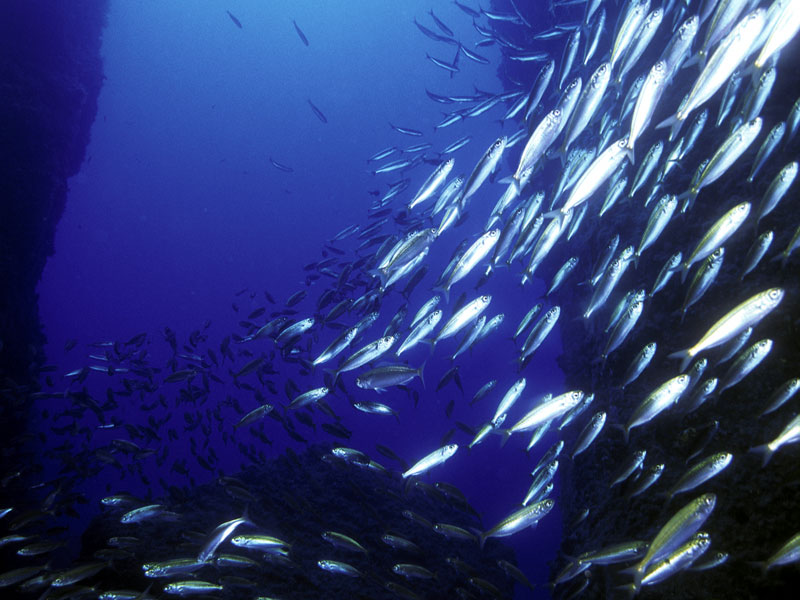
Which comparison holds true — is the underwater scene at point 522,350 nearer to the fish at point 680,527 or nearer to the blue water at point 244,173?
the fish at point 680,527

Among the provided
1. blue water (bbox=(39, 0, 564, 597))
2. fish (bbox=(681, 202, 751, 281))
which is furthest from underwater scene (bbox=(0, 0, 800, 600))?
blue water (bbox=(39, 0, 564, 597))

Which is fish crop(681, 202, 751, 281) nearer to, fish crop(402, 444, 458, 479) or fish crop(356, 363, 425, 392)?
fish crop(356, 363, 425, 392)

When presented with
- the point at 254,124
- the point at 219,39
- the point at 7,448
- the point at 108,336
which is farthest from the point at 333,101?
the point at 7,448

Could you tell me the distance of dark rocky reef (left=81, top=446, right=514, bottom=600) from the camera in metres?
5.86

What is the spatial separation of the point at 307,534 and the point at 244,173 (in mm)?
108363

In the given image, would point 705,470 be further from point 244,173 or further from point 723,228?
point 244,173

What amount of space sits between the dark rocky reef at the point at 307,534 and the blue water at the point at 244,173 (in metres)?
51.1

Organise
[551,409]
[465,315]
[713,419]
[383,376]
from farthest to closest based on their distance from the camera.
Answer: [383,376] → [465,315] → [713,419] → [551,409]

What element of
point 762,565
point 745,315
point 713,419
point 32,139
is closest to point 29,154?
point 32,139

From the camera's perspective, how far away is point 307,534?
25.2 feet

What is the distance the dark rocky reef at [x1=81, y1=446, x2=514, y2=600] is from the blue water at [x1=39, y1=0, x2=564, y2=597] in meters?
51.1

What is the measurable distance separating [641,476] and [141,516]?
6.75 m

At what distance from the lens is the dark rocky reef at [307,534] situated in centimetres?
586

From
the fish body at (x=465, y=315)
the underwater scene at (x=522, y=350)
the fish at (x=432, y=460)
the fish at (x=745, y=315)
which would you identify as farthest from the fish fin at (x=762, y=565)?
the fish body at (x=465, y=315)
